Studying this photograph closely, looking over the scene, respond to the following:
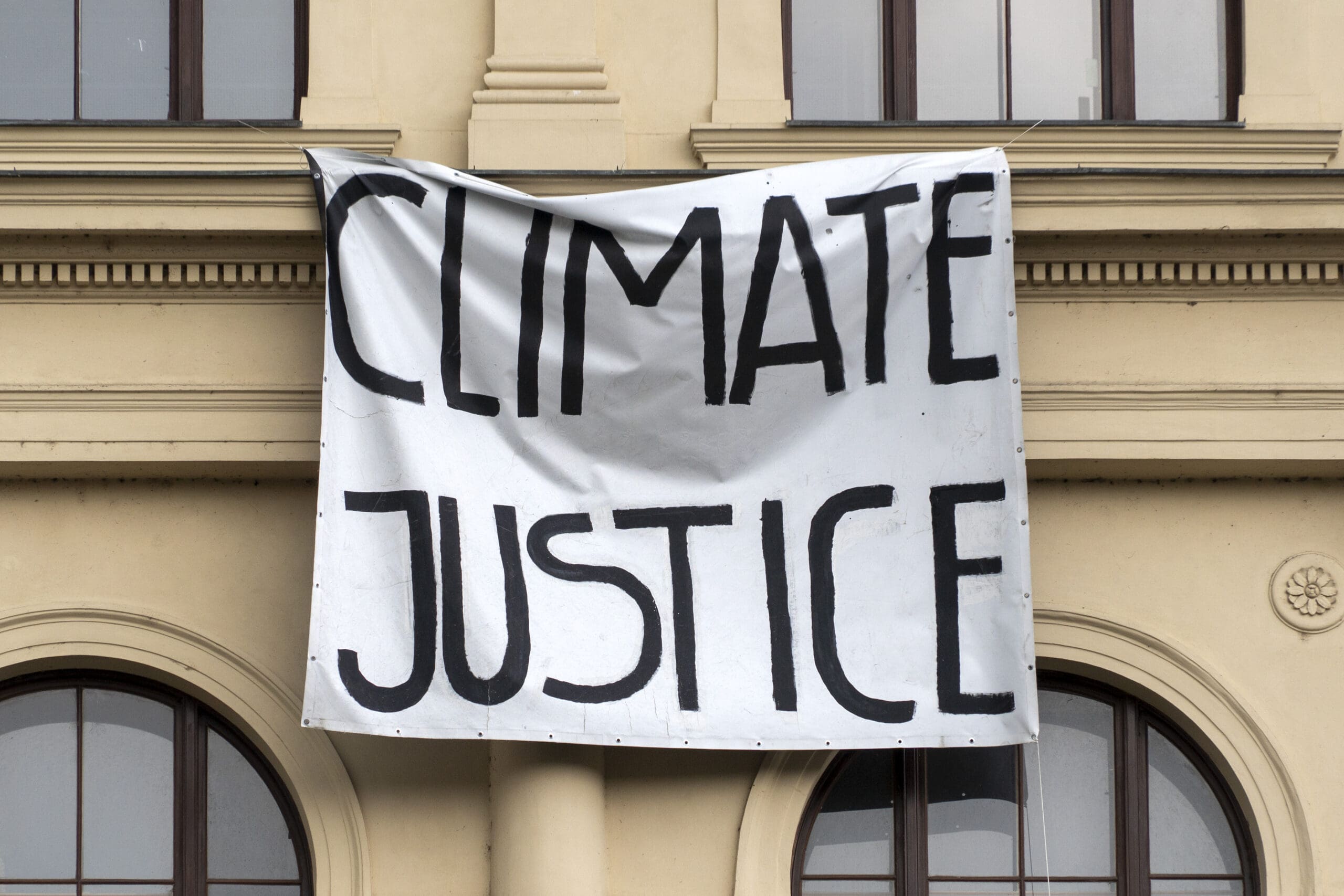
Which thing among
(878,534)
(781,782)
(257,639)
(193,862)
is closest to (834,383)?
(878,534)

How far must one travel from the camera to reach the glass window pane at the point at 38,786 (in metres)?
7.12

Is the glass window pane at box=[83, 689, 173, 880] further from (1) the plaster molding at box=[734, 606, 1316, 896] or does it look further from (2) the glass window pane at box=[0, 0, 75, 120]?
(2) the glass window pane at box=[0, 0, 75, 120]

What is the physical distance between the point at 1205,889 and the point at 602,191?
4.38m

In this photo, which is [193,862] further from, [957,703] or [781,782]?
[957,703]

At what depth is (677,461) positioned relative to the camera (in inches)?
261

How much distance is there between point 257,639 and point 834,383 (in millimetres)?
2970

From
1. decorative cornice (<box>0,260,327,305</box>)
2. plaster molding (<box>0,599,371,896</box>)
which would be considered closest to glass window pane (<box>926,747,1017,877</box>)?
plaster molding (<box>0,599,371,896</box>)

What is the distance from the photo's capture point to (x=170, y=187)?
6824 millimetres

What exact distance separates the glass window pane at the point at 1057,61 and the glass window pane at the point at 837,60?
0.72m

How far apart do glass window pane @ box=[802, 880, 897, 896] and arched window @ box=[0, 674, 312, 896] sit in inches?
96.5

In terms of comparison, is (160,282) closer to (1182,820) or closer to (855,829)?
(855,829)

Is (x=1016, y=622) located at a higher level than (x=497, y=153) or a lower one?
lower

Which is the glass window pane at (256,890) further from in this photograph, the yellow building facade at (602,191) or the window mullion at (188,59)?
the window mullion at (188,59)

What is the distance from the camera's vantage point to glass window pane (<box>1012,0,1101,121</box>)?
7508mm
